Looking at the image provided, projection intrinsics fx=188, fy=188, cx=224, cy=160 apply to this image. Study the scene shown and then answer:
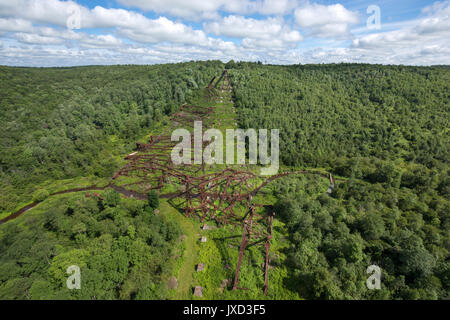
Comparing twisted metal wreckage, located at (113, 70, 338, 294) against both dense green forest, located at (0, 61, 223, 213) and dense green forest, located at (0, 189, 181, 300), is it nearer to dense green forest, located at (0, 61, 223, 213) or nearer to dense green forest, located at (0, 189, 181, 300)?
dense green forest, located at (0, 61, 223, 213)

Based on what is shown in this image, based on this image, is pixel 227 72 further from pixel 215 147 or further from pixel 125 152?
pixel 125 152

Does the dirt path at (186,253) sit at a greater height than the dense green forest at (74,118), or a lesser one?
lesser

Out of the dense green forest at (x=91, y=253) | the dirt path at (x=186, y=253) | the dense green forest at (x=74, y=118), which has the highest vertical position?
the dense green forest at (x=74, y=118)

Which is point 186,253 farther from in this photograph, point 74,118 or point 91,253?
point 74,118

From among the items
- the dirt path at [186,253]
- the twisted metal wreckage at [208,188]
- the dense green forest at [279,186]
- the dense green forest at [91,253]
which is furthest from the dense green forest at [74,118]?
the dirt path at [186,253]

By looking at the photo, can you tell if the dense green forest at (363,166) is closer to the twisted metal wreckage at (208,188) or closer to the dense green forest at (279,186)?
the dense green forest at (279,186)

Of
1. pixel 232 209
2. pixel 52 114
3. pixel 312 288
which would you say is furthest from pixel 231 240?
pixel 52 114
